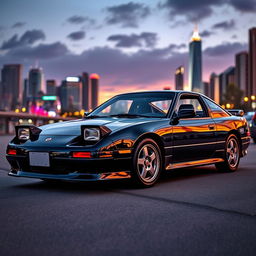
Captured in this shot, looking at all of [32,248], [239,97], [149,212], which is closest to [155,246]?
[32,248]

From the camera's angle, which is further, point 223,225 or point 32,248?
point 223,225

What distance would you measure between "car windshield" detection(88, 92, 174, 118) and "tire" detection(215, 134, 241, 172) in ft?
5.22

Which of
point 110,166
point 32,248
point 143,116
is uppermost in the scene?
point 143,116

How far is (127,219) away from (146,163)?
2.04 m

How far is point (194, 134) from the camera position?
717cm

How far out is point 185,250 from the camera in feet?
10.7

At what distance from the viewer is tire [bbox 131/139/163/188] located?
604 centimetres

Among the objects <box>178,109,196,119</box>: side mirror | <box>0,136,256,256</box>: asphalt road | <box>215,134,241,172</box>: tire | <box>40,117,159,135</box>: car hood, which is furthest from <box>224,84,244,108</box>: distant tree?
<box>0,136,256,256</box>: asphalt road

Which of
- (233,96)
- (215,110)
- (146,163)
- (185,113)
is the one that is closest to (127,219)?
(146,163)

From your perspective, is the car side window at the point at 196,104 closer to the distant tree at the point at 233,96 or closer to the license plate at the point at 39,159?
the license plate at the point at 39,159

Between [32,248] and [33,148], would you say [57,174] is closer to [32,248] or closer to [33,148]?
[33,148]

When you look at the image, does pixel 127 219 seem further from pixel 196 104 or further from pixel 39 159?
pixel 196 104

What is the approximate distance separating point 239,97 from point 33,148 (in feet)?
486

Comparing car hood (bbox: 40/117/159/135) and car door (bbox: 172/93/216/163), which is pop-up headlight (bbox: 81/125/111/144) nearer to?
car hood (bbox: 40/117/159/135)
